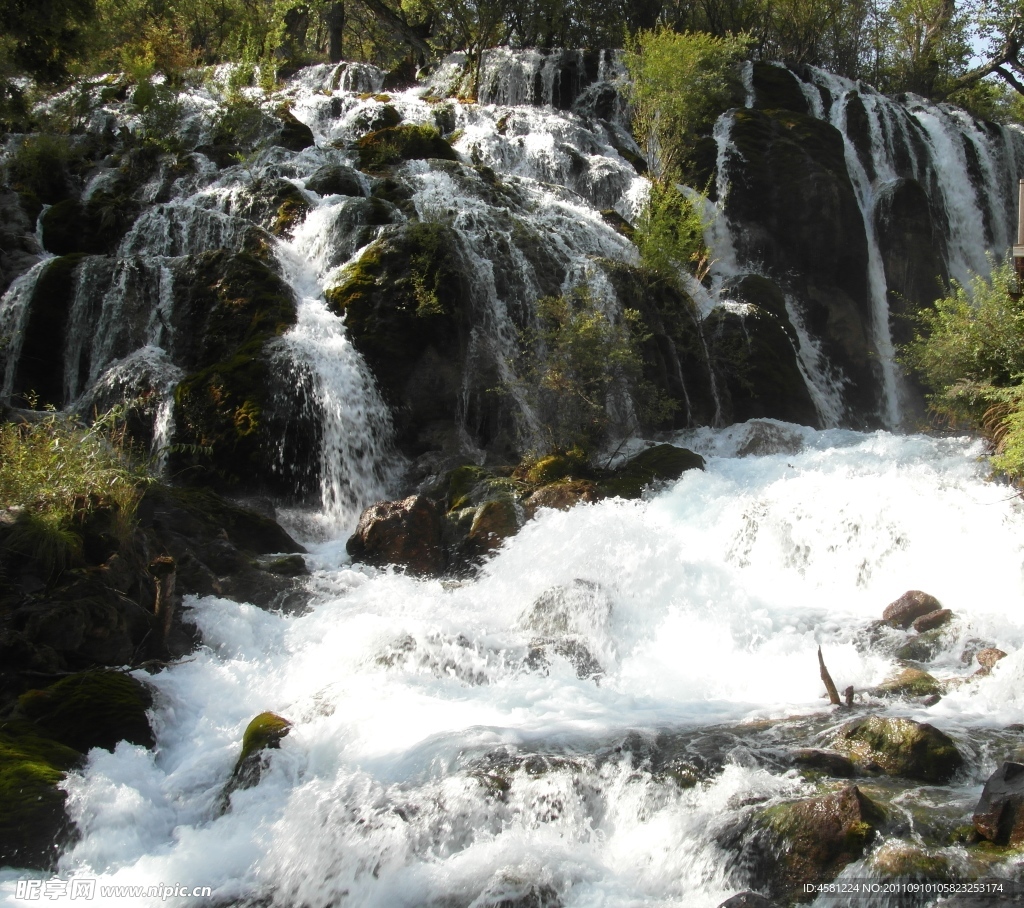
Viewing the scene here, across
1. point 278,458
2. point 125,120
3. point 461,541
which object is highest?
point 125,120

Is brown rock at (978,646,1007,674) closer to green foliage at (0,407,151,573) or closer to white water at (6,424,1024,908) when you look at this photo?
white water at (6,424,1024,908)

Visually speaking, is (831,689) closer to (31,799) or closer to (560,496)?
(560,496)

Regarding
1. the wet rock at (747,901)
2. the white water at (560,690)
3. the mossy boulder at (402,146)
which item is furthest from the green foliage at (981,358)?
the mossy boulder at (402,146)

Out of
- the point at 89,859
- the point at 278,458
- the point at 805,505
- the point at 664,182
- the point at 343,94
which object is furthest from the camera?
the point at 343,94

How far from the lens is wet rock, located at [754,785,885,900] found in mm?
4316

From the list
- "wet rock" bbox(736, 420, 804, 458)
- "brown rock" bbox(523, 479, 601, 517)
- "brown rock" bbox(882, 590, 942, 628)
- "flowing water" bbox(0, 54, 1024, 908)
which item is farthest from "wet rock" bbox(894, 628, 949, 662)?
"wet rock" bbox(736, 420, 804, 458)

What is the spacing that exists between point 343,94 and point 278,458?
1482cm

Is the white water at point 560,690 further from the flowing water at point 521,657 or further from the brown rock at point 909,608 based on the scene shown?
the brown rock at point 909,608

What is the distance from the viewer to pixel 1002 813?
4.37m

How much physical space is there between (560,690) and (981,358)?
7.65 meters

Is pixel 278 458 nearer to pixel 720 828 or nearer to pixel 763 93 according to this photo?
pixel 720 828

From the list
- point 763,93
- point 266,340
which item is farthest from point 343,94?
point 266,340

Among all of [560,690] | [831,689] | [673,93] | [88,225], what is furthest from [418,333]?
[673,93]

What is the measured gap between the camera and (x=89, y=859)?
16.3 feet
